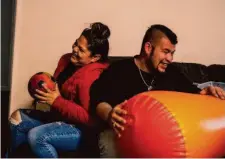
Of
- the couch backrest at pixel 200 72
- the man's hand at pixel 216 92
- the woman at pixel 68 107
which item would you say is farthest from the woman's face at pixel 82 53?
the man's hand at pixel 216 92

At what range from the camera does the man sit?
1.33 meters

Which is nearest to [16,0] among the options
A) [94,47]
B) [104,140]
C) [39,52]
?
[39,52]

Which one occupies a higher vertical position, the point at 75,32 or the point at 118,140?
the point at 75,32

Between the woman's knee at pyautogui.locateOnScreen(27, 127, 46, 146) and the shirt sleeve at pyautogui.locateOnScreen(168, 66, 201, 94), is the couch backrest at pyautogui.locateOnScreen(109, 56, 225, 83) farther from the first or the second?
the woman's knee at pyautogui.locateOnScreen(27, 127, 46, 146)

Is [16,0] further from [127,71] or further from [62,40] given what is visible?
[127,71]

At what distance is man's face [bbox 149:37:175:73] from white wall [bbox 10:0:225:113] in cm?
81

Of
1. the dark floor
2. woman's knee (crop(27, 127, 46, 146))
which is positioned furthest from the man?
the dark floor

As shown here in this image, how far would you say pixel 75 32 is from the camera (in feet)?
7.38

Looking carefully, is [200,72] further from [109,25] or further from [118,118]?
[118,118]

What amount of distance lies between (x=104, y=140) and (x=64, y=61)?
683 mm

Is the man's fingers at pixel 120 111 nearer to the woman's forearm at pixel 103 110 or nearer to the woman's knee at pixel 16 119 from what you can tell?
the woman's forearm at pixel 103 110

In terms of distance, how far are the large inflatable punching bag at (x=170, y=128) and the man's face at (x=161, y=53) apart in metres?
0.34

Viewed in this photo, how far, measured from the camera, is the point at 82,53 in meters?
1.54

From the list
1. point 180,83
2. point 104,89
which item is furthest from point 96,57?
point 180,83
